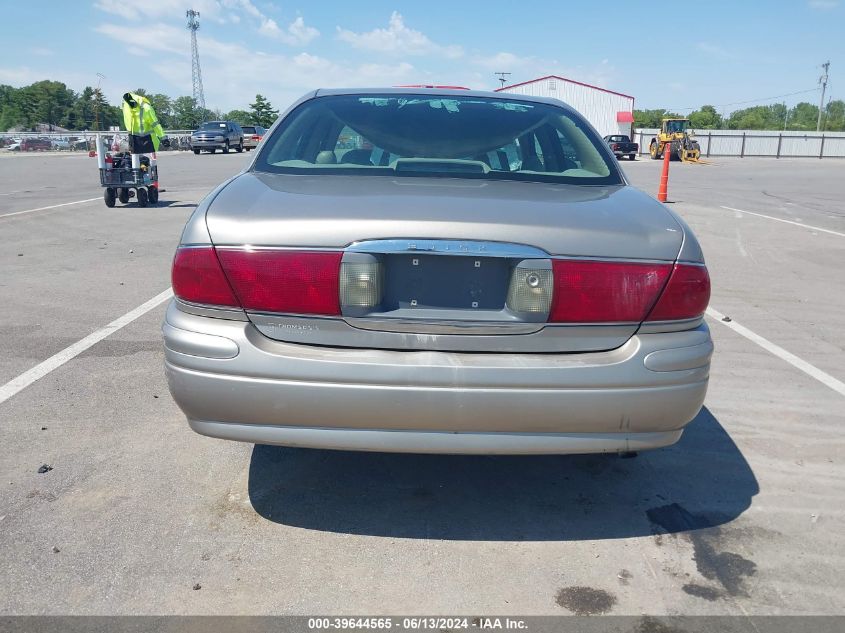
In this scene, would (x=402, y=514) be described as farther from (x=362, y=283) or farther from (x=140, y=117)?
(x=140, y=117)

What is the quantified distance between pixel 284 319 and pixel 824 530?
7.43 ft

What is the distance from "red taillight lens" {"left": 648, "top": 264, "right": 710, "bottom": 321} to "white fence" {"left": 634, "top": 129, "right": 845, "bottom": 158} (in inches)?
2461

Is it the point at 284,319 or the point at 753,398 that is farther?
the point at 753,398

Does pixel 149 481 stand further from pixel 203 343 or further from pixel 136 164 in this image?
pixel 136 164

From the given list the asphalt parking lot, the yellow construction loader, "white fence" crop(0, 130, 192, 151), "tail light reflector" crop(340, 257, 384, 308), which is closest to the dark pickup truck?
the yellow construction loader

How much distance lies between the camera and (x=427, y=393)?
256cm

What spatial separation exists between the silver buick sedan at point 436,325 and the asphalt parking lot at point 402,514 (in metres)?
0.44

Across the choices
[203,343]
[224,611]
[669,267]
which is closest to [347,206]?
[203,343]

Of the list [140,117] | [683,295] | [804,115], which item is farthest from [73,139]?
[804,115]

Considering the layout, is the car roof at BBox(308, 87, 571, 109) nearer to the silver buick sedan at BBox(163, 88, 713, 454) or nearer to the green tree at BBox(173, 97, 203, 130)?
the silver buick sedan at BBox(163, 88, 713, 454)

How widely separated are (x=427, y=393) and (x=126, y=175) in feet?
40.0

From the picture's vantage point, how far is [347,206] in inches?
106

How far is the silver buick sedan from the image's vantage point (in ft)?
8.45

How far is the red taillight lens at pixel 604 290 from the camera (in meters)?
2.62
